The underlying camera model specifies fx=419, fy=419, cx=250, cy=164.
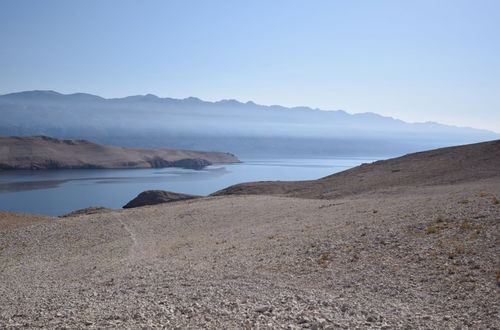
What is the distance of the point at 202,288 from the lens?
24.8 feet

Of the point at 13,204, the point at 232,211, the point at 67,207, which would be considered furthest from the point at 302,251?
the point at 13,204

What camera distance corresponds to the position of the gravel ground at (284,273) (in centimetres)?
583

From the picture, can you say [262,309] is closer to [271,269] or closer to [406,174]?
[271,269]

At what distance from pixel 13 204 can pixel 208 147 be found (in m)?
104

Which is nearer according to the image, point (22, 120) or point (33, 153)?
point (33, 153)

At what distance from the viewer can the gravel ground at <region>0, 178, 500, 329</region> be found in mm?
5828

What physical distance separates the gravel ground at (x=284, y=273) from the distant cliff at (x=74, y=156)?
2607 inches

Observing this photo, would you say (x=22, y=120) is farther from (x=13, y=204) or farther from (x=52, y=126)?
(x=13, y=204)

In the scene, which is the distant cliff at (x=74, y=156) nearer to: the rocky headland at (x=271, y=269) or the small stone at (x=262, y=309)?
the rocky headland at (x=271, y=269)

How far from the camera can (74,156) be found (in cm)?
8162

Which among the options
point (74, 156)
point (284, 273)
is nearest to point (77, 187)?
point (74, 156)

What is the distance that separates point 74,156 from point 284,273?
81.2 m

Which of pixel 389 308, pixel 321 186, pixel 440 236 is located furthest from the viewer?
pixel 321 186

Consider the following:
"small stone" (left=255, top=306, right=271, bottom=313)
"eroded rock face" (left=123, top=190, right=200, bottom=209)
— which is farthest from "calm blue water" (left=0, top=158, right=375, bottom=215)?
"small stone" (left=255, top=306, right=271, bottom=313)
